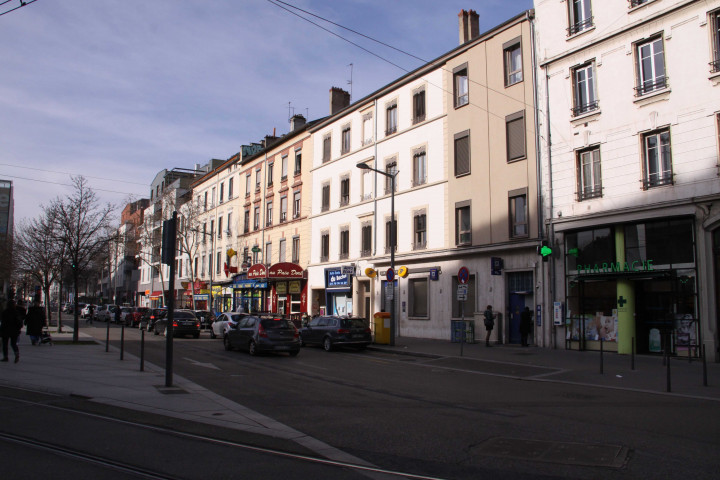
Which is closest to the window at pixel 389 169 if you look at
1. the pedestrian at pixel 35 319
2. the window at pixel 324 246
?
the window at pixel 324 246

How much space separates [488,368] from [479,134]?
12.9m

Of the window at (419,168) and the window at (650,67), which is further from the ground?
the window at (650,67)

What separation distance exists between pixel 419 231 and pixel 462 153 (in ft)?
16.2

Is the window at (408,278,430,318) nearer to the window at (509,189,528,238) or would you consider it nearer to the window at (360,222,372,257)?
the window at (360,222,372,257)

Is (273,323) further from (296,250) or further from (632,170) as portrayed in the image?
(296,250)

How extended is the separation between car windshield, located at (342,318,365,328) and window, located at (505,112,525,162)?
9.73 meters

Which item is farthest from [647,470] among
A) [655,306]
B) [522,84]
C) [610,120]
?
[522,84]

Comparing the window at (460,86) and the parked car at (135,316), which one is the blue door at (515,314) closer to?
the window at (460,86)

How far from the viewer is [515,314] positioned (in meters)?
24.7

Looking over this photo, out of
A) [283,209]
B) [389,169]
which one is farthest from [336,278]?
[283,209]

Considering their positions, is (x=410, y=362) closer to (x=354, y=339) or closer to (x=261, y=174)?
(x=354, y=339)

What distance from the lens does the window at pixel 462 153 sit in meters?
27.3

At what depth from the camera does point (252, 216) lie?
49.0 meters

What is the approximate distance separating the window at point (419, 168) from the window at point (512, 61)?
651 cm
